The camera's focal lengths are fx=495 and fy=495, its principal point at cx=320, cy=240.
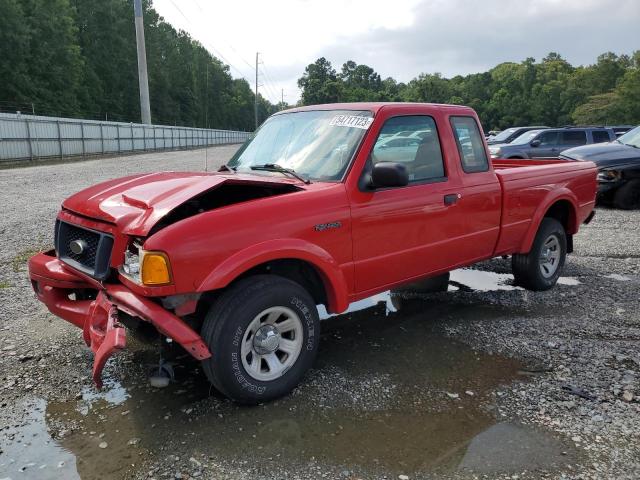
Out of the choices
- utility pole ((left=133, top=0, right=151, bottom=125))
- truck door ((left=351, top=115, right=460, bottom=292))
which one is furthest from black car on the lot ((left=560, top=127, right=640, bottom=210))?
utility pole ((left=133, top=0, right=151, bottom=125))

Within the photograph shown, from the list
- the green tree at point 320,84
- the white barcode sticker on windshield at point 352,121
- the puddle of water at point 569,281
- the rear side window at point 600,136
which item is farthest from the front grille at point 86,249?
the green tree at point 320,84

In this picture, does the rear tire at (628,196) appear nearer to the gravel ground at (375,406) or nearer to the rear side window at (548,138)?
the rear side window at (548,138)

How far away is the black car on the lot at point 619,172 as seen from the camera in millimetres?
10445

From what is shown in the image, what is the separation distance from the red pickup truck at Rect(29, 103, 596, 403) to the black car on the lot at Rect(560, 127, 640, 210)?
7.04 metres

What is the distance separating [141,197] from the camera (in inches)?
131

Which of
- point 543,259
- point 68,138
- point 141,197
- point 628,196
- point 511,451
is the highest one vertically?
point 68,138

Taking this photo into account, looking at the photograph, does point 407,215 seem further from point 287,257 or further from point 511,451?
point 511,451

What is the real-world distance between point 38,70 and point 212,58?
250 ft

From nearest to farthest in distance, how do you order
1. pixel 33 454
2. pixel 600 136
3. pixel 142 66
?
pixel 33 454, pixel 600 136, pixel 142 66

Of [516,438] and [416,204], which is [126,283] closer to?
[416,204]

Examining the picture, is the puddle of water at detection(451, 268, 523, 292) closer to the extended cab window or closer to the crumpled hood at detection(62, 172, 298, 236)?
the extended cab window

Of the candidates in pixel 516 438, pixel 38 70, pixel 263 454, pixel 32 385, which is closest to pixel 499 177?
pixel 516 438

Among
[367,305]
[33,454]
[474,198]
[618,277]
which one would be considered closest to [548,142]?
[618,277]

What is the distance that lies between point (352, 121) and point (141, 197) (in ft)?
5.63
